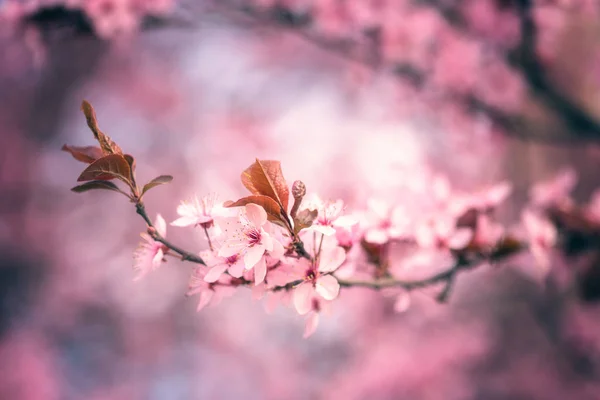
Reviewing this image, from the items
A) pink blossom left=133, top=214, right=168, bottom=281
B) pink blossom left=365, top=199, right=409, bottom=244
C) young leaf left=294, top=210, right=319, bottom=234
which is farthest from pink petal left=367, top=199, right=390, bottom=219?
pink blossom left=133, top=214, right=168, bottom=281

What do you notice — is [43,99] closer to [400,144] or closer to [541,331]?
[400,144]

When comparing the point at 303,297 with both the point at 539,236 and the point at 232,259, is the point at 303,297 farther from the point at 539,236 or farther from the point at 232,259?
the point at 539,236

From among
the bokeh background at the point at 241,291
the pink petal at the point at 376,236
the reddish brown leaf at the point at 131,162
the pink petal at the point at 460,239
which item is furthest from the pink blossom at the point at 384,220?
the bokeh background at the point at 241,291

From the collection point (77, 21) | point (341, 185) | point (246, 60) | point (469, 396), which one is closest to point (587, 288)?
point (77, 21)

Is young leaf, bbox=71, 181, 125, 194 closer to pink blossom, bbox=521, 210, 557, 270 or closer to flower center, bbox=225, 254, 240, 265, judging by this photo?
flower center, bbox=225, 254, 240, 265

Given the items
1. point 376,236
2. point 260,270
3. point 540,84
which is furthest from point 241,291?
point 260,270

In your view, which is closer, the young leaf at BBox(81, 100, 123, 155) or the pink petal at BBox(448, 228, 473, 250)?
the young leaf at BBox(81, 100, 123, 155)

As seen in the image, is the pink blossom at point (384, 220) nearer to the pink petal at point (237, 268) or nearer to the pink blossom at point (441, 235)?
the pink blossom at point (441, 235)
